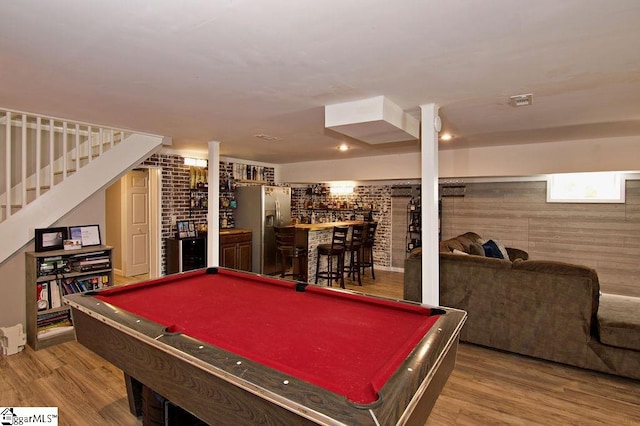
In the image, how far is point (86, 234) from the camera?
3.96 metres

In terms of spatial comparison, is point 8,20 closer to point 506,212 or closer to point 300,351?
point 300,351

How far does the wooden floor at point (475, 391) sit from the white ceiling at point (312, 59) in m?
2.41

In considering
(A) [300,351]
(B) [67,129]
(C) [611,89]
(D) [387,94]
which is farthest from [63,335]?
(C) [611,89]

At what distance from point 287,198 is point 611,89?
543cm

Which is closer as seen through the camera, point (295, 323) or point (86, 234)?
point (295, 323)

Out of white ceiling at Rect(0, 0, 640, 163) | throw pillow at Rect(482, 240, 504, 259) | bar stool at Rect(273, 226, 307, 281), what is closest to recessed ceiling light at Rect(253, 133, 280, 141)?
white ceiling at Rect(0, 0, 640, 163)

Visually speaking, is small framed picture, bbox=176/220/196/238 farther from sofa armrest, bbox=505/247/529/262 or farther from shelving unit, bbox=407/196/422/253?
sofa armrest, bbox=505/247/529/262

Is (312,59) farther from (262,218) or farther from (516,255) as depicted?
(516,255)

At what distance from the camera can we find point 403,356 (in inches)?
54.9

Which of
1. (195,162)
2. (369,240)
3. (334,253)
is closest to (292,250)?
(334,253)

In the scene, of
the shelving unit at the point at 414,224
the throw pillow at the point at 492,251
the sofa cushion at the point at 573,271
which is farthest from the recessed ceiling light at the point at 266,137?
the shelving unit at the point at 414,224

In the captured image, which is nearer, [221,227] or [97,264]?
[97,264]

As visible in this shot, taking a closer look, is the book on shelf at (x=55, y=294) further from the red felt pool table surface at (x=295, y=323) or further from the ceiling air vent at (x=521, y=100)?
the ceiling air vent at (x=521, y=100)

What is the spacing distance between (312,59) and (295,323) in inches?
64.2
